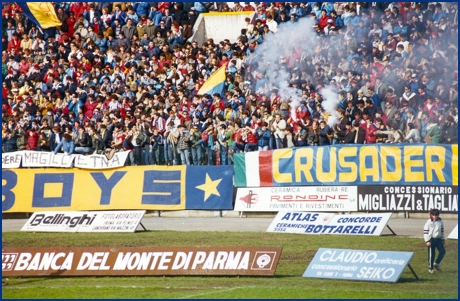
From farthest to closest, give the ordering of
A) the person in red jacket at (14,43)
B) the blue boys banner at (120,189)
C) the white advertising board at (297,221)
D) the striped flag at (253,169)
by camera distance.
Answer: the person in red jacket at (14,43)
the blue boys banner at (120,189)
the striped flag at (253,169)
the white advertising board at (297,221)

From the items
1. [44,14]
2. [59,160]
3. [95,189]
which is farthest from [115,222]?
[44,14]

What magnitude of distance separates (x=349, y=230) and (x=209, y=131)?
576 centimetres

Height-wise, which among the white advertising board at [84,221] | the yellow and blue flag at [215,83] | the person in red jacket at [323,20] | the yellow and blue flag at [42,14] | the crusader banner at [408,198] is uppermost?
the yellow and blue flag at [42,14]

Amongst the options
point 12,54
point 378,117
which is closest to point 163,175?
point 378,117

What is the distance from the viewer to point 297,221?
65.5ft

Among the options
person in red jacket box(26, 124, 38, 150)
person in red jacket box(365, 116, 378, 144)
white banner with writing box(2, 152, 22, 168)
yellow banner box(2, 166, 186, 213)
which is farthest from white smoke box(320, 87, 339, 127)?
white banner with writing box(2, 152, 22, 168)

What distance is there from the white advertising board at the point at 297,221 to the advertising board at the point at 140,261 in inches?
192

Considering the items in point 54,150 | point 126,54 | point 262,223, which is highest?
point 126,54

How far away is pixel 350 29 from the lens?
77.7ft

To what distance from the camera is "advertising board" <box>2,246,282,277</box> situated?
49.4ft

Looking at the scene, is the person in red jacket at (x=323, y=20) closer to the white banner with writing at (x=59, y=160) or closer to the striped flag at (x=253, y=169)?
the striped flag at (x=253, y=169)

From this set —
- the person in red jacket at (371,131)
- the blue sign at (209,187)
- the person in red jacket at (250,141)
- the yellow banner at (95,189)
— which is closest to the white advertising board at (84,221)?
the yellow banner at (95,189)

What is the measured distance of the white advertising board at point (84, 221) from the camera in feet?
68.8

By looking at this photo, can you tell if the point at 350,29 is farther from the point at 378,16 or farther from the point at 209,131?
the point at 209,131
